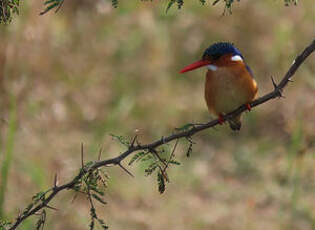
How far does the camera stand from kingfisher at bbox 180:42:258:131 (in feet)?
7.40

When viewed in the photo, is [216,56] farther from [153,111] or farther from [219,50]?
[153,111]

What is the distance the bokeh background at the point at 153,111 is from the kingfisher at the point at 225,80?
4.74 feet

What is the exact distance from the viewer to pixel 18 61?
4570 mm

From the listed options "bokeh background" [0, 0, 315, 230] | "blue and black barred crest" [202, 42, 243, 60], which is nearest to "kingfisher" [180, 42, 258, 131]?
"blue and black barred crest" [202, 42, 243, 60]

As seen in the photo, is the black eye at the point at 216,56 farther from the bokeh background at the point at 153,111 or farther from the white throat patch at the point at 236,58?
the bokeh background at the point at 153,111

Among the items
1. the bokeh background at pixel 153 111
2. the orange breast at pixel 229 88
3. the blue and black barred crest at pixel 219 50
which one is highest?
the bokeh background at pixel 153 111

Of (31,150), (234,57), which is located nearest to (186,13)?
(31,150)

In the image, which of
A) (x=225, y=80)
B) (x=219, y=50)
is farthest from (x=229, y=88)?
(x=219, y=50)

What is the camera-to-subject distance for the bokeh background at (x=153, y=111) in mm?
4023

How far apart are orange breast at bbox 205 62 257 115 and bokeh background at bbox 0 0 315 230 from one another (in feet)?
4.75

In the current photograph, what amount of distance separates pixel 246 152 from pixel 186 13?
1.51 meters

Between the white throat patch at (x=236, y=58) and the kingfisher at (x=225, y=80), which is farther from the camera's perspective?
the white throat patch at (x=236, y=58)

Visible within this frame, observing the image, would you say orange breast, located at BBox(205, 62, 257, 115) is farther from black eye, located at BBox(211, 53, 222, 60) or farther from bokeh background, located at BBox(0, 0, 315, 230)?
bokeh background, located at BBox(0, 0, 315, 230)

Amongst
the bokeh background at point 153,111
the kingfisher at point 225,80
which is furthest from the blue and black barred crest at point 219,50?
the bokeh background at point 153,111
